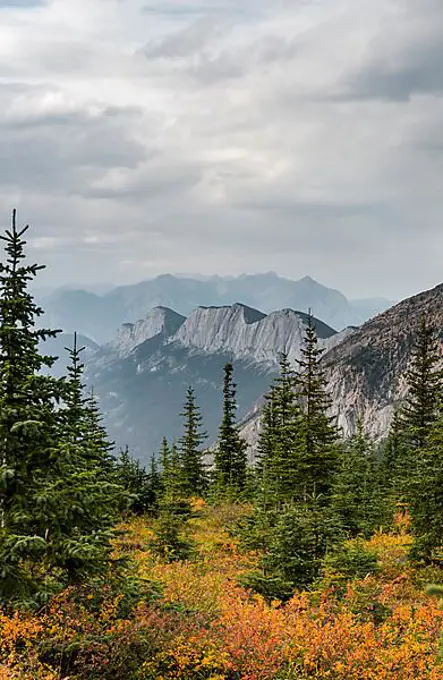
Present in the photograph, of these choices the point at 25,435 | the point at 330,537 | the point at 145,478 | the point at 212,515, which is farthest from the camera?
the point at 145,478

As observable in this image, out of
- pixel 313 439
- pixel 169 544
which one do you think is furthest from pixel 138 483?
pixel 313 439

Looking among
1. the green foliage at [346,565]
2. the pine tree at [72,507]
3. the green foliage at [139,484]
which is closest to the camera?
the pine tree at [72,507]

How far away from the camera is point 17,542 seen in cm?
945

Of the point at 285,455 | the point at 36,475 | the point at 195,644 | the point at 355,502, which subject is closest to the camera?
the point at 195,644

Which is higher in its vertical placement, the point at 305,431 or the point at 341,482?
the point at 305,431

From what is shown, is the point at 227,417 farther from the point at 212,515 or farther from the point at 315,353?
the point at 315,353

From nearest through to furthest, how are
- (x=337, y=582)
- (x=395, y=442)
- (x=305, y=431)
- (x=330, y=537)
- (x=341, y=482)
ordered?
(x=337, y=582), (x=330, y=537), (x=305, y=431), (x=341, y=482), (x=395, y=442)

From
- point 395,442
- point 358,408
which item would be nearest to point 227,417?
point 395,442

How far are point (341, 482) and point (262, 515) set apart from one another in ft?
20.5

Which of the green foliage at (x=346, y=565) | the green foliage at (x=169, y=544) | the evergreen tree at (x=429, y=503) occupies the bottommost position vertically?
the green foliage at (x=169, y=544)

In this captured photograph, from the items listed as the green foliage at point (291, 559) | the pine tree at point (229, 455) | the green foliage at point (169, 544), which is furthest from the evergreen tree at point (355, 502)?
the pine tree at point (229, 455)

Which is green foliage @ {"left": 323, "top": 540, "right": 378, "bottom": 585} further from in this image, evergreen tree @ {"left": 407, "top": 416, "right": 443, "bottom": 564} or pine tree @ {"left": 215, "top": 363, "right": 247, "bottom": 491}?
pine tree @ {"left": 215, "top": 363, "right": 247, "bottom": 491}

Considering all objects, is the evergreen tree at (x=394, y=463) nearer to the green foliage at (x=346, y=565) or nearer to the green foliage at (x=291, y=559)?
the green foliage at (x=346, y=565)

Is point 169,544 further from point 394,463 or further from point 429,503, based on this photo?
point 394,463
